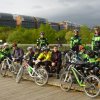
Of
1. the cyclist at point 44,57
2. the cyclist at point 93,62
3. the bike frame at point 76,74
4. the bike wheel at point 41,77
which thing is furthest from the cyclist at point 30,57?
the cyclist at point 93,62

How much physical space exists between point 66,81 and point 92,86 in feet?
4.61

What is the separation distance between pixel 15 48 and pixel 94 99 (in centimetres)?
604

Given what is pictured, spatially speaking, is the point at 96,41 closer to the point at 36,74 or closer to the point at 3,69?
the point at 36,74

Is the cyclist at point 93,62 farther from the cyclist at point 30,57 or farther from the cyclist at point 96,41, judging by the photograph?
the cyclist at point 30,57

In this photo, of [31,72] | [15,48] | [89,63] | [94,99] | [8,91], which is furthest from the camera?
[15,48]

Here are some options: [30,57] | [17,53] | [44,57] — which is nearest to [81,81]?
[44,57]

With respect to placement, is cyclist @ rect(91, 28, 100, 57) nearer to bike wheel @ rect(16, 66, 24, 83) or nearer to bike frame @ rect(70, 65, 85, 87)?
bike frame @ rect(70, 65, 85, 87)

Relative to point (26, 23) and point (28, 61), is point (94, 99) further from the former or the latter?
point (26, 23)

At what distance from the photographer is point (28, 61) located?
40.9 ft

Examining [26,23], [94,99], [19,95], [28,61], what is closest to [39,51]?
[28,61]

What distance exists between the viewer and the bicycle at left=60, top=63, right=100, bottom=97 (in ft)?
28.8

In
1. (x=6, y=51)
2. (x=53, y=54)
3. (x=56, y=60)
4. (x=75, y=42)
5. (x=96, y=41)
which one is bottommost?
(x=6, y=51)

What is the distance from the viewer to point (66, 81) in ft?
33.1

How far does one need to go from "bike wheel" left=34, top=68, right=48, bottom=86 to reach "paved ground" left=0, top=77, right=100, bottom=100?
0.60 ft
